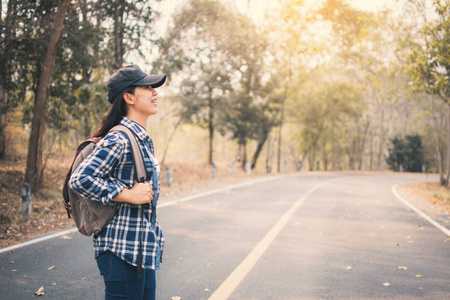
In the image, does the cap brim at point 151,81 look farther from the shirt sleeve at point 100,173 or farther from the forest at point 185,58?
the forest at point 185,58

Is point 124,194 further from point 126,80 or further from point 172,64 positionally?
point 172,64

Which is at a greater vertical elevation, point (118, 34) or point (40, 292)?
point (118, 34)

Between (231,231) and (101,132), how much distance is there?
5913 millimetres

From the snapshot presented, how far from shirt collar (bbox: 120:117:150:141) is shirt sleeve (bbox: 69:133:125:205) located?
0.13m

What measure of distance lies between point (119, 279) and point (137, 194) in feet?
1.61

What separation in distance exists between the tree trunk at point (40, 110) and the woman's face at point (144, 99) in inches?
418

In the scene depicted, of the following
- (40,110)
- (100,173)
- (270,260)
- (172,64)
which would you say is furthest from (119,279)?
(172,64)

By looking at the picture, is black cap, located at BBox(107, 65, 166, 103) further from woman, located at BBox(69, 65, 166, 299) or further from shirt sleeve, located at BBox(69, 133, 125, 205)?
shirt sleeve, located at BBox(69, 133, 125, 205)

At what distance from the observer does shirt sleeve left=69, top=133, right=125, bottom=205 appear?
233 cm

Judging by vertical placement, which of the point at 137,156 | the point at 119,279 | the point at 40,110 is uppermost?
the point at 40,110

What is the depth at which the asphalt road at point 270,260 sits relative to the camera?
191 inches

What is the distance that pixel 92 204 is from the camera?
7.93 feet

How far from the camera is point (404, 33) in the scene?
2038 cm

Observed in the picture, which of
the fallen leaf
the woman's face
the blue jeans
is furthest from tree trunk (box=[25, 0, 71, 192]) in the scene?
the blue jeans
